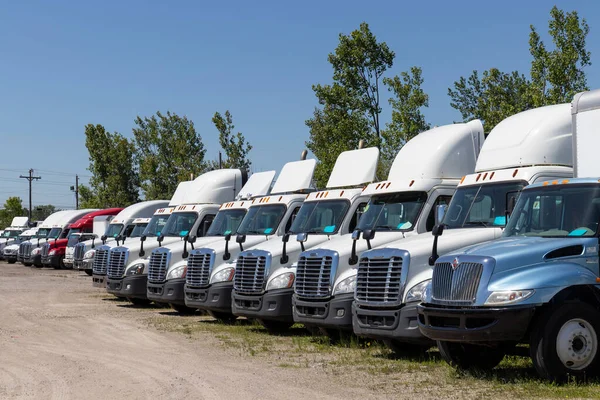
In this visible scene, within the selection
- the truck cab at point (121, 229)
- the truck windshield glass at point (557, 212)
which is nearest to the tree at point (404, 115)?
the truck cab at point (121, 229)

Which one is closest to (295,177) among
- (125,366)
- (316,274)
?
(316,274)

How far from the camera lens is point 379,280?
12773 mm

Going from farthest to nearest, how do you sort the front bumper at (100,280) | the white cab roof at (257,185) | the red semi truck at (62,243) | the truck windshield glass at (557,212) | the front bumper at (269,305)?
the red semi truck at (62,243), the front bumper at (100,280), the white cab roof at (257,185), the front bumper at (269,305), the truck windshield glass at (557,212)

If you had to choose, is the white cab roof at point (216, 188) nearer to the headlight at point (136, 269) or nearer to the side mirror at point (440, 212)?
the headlight at point (136, 269)

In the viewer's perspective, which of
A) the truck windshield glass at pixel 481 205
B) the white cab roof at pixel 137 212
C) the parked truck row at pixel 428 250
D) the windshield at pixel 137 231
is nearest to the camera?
the parked truck row at pixel 428 250

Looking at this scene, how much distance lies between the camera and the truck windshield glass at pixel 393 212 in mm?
14565

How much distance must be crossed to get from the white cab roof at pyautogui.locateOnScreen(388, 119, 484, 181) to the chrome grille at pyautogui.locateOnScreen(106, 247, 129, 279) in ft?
33.3

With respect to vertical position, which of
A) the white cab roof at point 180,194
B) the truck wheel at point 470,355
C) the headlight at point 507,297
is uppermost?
the white cab roof at point 180,194

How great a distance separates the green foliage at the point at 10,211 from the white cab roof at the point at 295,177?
11473 cm

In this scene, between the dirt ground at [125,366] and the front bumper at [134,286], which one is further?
the front bumper at [134,286]

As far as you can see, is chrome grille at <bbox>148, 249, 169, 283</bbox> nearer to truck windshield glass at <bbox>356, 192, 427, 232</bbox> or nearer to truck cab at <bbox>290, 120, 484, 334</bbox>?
→ truck cab at <bbox>290, 120, 484, 334</bbox>

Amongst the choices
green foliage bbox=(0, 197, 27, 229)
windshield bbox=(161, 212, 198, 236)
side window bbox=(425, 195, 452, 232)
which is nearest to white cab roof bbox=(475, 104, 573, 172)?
side window bbox=(425, 195, 452, 232)

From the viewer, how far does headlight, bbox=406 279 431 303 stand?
1230 cm

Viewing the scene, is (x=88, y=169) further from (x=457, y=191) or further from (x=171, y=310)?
(x=457, y=191)
